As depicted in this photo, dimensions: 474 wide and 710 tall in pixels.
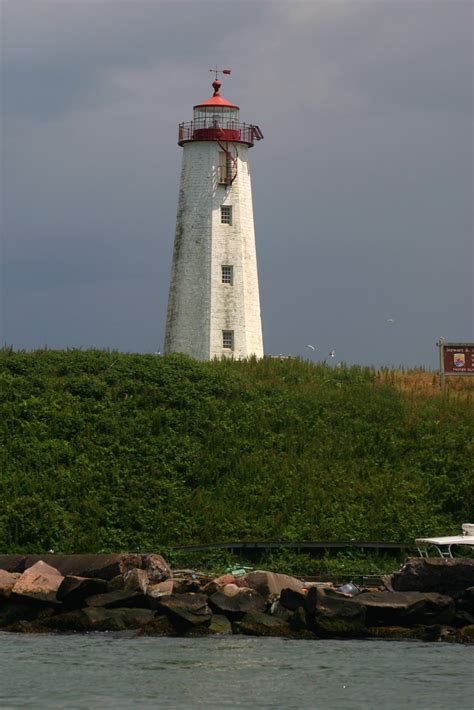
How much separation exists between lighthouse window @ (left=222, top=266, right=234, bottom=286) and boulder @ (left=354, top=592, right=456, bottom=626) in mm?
25129

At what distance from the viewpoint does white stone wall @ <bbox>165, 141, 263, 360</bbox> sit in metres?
53.9

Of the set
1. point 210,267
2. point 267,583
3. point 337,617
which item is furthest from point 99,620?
point 210,267

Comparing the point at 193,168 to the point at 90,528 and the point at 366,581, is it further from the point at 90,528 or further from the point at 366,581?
the point at 366,581

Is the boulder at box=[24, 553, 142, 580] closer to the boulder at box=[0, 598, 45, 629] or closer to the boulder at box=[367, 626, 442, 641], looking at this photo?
the boulder at box=[0, 598, 45, 629]

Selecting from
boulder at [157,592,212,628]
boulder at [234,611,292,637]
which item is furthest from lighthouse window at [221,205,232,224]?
boulder at [234,611,292,637]

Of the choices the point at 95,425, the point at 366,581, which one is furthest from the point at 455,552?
the point at 95,425

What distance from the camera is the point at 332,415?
46438 mm

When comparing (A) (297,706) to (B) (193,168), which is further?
(B) (193,168)

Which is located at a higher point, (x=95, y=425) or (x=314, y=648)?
(x=95, y=425)

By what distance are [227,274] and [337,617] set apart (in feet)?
85.6

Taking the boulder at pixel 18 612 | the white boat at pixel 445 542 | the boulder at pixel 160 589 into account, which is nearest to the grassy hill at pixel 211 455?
the white boat at pixel 445 542

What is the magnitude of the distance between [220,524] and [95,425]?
19.5 ft

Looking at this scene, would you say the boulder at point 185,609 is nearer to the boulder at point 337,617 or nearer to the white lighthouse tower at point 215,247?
the boulder at point 337,617

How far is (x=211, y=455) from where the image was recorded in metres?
43.1
